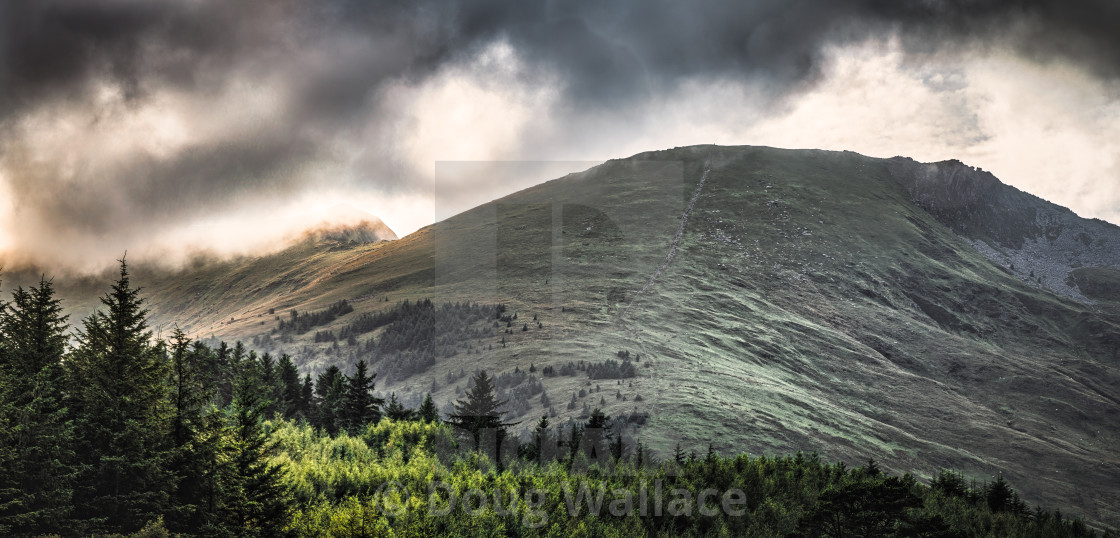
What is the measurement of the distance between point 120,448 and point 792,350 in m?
154

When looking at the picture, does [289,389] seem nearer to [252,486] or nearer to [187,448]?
[187,448]

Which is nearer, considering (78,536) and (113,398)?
(78,536)

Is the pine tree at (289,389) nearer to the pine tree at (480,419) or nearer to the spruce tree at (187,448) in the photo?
the pine tree at (480,419)

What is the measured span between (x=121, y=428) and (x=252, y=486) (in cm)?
1018

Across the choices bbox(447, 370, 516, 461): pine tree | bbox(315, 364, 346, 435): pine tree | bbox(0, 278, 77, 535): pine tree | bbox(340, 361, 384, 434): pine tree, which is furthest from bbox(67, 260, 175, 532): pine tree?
bbox(315, 364, 346, 435): pine tree

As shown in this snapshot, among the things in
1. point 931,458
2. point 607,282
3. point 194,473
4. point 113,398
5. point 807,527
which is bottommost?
point 931,458

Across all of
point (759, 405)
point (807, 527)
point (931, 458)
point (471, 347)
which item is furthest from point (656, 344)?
point (807, 527)

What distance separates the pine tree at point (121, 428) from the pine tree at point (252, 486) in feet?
20.2

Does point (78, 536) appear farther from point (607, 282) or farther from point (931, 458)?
point (607, 282)

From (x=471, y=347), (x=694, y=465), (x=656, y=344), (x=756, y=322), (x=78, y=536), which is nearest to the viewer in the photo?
(x=78, y=536)

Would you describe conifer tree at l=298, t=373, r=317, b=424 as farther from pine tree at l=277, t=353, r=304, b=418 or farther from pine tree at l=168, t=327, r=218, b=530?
pine tree at l=168, t=327, r=218, b=530

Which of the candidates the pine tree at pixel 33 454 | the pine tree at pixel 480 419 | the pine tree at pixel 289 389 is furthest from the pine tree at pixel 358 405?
the pine tree at pixel 33 454

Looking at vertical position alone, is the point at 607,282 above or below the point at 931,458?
above

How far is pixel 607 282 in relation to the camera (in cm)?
18425
